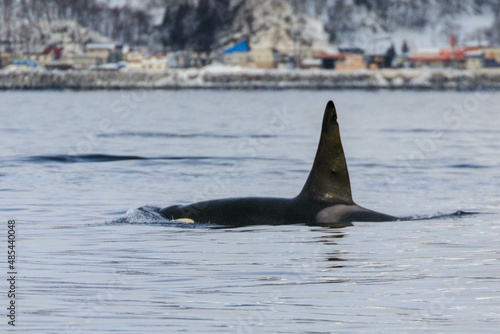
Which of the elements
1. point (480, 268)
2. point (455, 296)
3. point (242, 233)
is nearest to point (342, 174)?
point (242, 233)

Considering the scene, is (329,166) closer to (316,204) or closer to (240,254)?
(316,204)

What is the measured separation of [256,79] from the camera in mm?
176125

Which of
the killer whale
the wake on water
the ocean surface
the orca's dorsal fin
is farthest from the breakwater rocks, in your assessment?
the orca's dorsal fin

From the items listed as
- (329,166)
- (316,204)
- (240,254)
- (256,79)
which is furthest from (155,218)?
(256,79)

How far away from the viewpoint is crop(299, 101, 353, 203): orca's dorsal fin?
1452cm

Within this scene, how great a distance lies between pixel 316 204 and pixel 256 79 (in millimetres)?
161797

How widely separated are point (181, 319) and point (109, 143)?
30.3m

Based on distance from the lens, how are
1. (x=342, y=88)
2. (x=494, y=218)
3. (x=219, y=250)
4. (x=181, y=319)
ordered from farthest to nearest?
(x=342, y=88), (x=494, y=218), (x=219, y=250), (x=181, y=319)

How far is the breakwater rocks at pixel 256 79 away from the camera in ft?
539

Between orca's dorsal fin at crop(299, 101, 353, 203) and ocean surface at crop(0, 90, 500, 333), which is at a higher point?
orca's dorsal fin at crop(299, 101, 353, 203)

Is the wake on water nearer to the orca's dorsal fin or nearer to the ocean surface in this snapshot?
the ocean surface

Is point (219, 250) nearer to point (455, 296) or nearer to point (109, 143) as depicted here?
point (455, 296)

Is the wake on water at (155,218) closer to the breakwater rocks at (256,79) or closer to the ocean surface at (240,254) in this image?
the ocean surface at (240,254)

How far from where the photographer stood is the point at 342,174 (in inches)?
581
